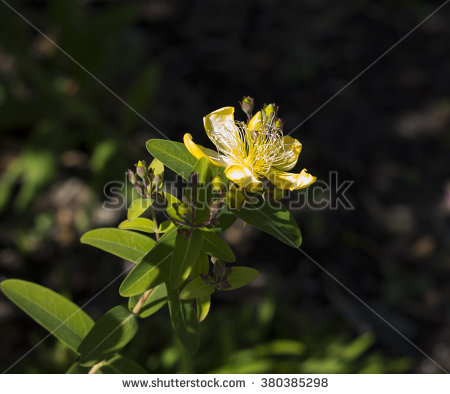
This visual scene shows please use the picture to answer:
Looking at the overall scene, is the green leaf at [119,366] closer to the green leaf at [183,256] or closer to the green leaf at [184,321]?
the green leaf at [184,321]

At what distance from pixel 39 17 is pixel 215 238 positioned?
304cm

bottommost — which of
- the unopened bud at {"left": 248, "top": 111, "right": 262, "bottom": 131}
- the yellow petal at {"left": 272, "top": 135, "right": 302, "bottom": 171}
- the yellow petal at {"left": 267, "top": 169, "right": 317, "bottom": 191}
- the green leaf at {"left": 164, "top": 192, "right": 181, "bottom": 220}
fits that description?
the green leaf at {"left": 164, "top": 192, "right": 181, "bottom": 220}

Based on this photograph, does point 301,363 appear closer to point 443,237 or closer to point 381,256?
point 381,256

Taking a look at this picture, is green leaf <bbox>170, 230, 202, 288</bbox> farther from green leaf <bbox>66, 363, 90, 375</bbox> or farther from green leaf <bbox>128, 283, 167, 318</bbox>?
green leaf <bbox>66, 363, 90, 375</bbox>

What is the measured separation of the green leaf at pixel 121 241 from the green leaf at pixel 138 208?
0.07 metres

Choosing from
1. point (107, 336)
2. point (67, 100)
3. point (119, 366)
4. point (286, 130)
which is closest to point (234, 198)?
point (107, 336)

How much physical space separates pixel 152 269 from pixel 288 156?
50 cm

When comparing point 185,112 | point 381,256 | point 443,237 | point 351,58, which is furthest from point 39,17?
point 443,237

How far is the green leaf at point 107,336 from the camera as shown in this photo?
3.81ft

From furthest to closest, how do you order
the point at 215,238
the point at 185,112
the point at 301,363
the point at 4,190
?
the point at 185,112 < the point at 4,190 < the point at 301,363 < the point at 215,238

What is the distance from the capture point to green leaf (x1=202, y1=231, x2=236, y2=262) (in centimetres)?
112

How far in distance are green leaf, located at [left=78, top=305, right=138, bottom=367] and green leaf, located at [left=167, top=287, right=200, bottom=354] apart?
127 millimetres

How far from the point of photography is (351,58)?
3.90 metres

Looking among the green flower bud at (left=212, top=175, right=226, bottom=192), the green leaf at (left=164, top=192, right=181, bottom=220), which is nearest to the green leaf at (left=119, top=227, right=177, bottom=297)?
the green leaf at (left=164, top=192, right=181, bottom=220)
